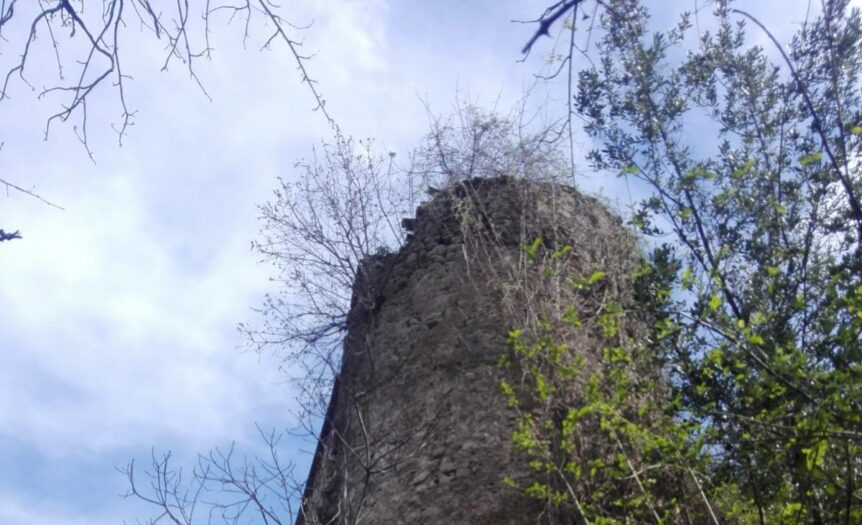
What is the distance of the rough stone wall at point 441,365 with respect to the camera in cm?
595

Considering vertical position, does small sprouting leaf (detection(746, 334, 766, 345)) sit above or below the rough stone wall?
below

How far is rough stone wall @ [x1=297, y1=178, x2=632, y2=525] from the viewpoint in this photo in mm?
5949

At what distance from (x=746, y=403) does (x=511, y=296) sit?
1857 millimetres

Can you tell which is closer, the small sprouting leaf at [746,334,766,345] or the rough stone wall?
the small sprouting leaf at [746,334,766,345]

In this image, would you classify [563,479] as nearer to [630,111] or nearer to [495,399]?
[495,399]

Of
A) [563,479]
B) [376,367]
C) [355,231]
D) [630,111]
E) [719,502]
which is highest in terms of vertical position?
[355,231]

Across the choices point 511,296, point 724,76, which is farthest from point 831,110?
point 511,296

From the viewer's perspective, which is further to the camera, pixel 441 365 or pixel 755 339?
pixel 441 365

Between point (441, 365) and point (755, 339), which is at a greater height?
point (441, 365)

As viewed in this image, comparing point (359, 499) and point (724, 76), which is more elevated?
point (724, 76)

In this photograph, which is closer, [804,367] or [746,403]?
[804,367]

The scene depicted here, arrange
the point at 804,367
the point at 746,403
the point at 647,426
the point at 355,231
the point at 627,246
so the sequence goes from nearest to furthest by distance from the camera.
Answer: the point at 804,367 → the point at 746,403 → the point at 647,426 → the point at 627,246 → the point at 355,231

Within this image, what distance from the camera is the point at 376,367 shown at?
6.84 metres

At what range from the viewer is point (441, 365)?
6.50 m
